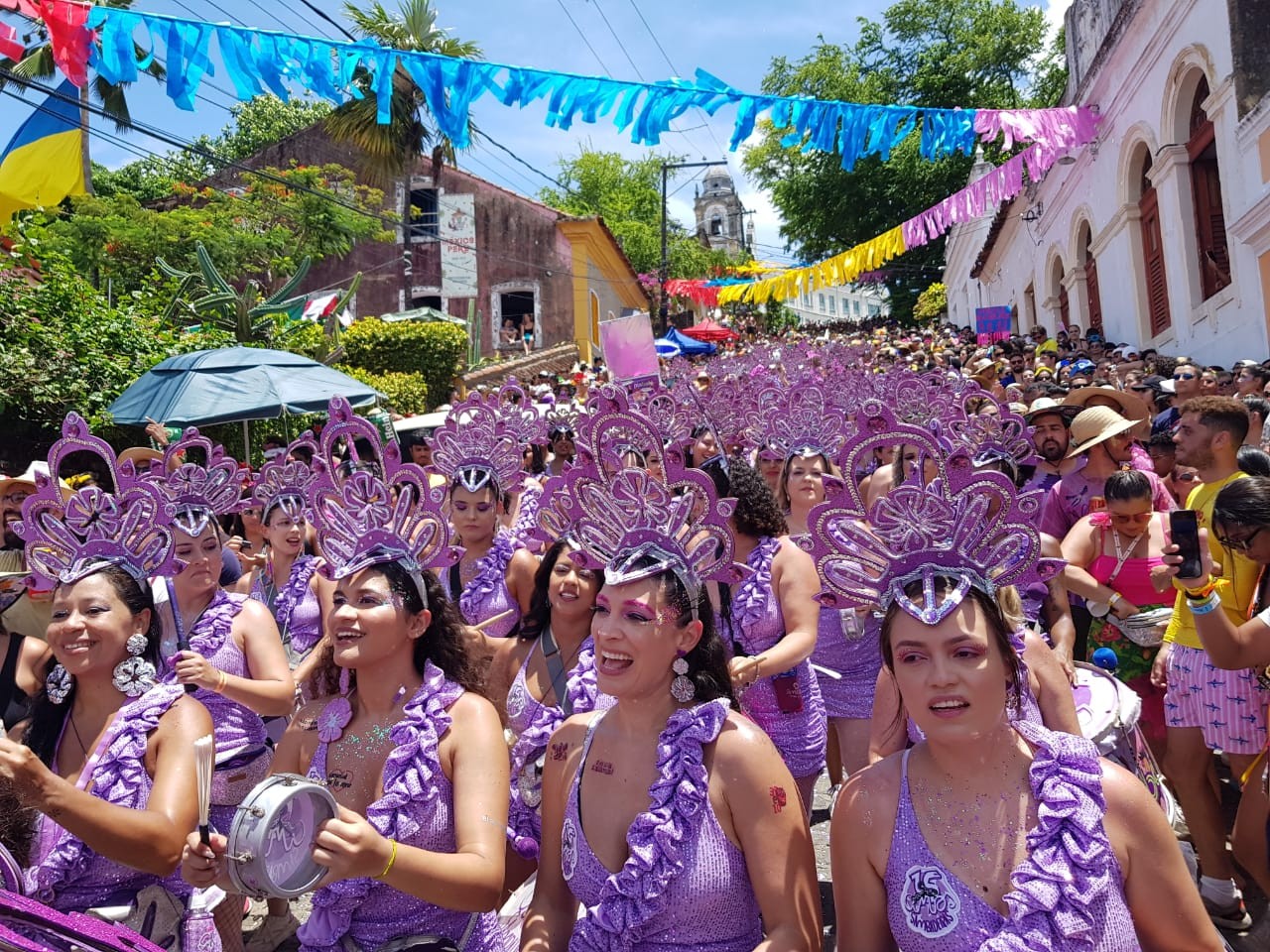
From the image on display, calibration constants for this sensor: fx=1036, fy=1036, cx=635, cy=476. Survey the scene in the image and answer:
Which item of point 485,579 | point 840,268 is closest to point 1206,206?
point 840,268

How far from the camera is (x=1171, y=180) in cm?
1312

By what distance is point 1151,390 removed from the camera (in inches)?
350

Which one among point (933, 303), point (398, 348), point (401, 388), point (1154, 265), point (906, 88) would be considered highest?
point (906, 88)

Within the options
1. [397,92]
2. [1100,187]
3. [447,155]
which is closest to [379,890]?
[1100,187]

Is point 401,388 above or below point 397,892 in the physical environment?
above

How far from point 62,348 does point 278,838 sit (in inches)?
463

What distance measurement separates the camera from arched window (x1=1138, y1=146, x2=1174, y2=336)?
14.4 meters

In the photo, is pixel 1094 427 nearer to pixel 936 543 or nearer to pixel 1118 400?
pixel 1118 400

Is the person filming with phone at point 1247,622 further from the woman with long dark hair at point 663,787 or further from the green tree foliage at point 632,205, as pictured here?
the green tree foliage at point 632,205

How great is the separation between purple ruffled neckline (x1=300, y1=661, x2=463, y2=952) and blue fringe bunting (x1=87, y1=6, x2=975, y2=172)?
625 cm

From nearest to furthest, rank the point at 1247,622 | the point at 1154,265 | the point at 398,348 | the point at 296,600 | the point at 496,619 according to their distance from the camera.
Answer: the point at 1247,622, the point at 496,619, the point at 296,600, the point at 1154,265, the point at 398,348

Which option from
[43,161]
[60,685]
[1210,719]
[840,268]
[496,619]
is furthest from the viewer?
[840,268]

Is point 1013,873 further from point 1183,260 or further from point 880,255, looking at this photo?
point 880,255

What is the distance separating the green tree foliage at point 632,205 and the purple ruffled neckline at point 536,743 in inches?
2026
